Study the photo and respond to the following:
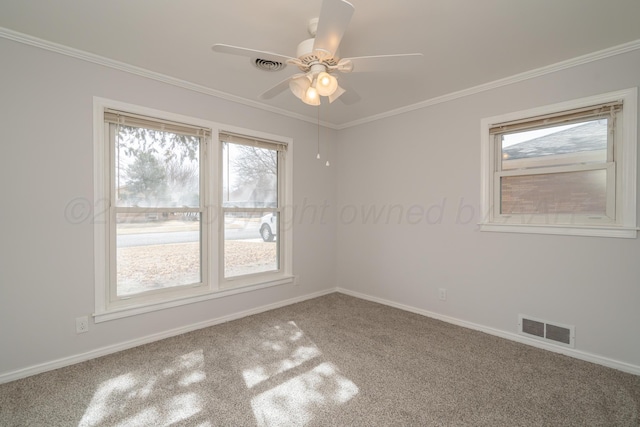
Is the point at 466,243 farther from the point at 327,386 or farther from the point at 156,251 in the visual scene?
the point at 156,251

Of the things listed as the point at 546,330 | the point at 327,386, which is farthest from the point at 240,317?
the point at 546,330

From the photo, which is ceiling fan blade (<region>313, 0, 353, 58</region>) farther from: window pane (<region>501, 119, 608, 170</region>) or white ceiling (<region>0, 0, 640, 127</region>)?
window pane (<region>501, 119, 608, 170</region>)

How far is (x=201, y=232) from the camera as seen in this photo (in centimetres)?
322

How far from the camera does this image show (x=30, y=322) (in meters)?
2.24

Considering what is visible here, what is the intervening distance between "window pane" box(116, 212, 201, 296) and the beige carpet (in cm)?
59

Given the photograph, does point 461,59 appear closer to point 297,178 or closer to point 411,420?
point 297,178

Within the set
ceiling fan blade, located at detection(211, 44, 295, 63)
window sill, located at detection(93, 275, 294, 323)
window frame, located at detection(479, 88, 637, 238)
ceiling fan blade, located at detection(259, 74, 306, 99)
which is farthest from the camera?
window sill, located at detection(93, 275, 294, 323)

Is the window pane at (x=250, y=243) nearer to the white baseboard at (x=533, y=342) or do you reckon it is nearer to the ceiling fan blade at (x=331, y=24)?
the white baseboard at (x=533, y=342)

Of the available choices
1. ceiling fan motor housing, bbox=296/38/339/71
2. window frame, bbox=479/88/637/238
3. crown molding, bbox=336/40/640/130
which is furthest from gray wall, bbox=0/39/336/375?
window frame, bbox=479/88/637/238

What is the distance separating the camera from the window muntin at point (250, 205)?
3414mm

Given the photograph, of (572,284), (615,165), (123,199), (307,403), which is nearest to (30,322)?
(123,199)

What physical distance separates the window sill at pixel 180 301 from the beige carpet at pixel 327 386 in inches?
12.7

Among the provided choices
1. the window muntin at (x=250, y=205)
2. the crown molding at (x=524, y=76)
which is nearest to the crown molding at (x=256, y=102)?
the crown molding at (x=524, y=76)

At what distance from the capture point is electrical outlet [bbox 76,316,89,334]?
2.43 metres
